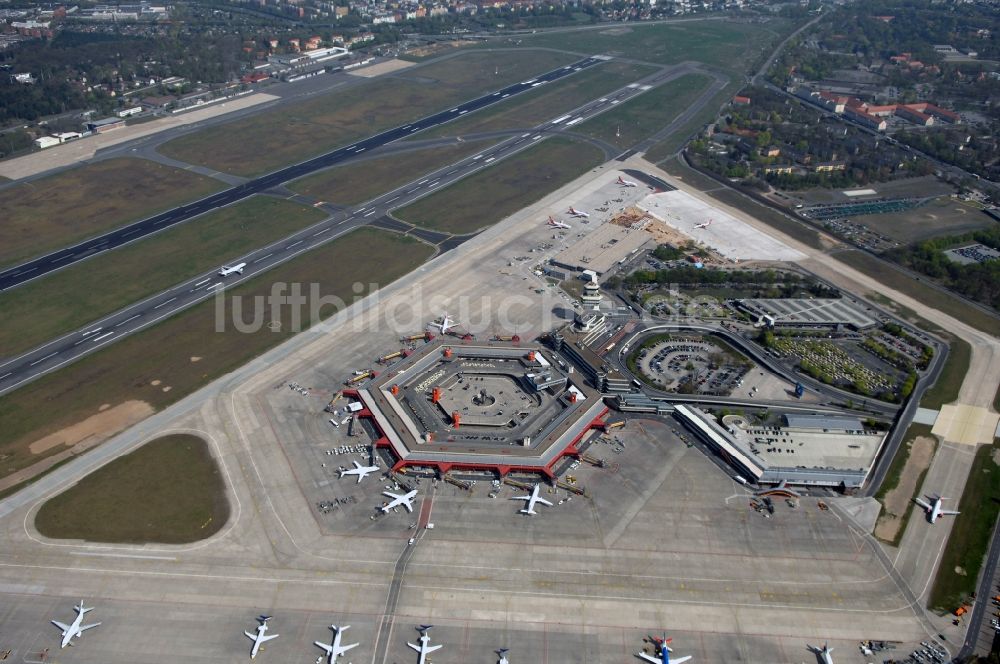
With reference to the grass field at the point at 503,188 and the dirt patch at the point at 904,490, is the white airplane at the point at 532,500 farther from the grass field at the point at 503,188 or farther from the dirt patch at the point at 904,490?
the grass field at the point at 503,188

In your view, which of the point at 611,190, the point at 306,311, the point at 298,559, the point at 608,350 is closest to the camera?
the point at 298,559

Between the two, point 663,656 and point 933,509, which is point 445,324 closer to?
point 663,656

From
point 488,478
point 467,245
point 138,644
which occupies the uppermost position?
point 467,245

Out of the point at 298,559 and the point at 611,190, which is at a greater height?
the point at 611,190

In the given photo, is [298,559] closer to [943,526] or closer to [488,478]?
[488,478]

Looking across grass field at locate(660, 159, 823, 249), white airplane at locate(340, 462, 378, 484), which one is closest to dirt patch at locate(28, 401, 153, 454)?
white airplane at locate(340, 462, 378, 484)

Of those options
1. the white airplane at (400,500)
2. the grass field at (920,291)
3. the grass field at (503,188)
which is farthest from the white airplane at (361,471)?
the grass field at (920,291)

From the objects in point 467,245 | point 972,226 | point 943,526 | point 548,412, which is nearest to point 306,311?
point 467,245
